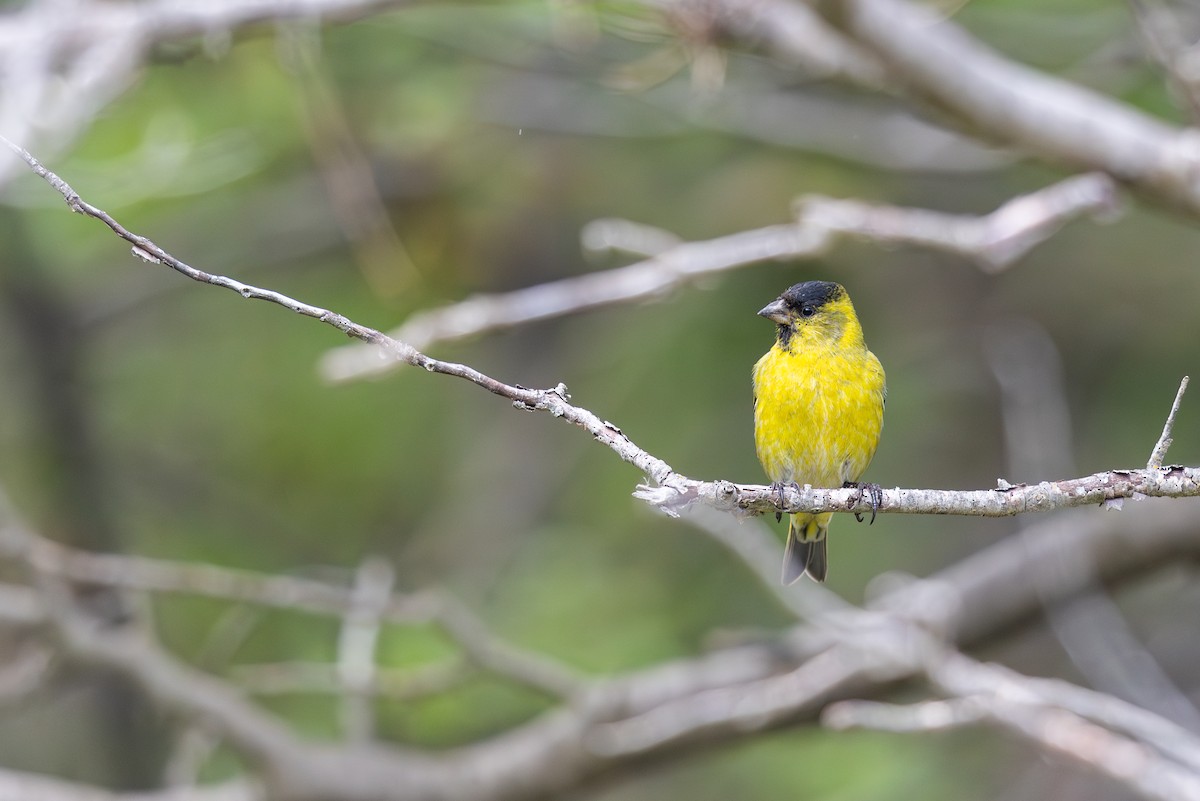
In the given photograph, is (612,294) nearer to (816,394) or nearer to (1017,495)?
(816,394)

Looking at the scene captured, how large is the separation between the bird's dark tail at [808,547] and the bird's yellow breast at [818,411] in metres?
0.37

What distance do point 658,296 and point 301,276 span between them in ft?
13.1

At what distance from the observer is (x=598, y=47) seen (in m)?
7.93

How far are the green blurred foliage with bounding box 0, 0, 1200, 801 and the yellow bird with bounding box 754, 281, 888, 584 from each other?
→ 2219 millimetres

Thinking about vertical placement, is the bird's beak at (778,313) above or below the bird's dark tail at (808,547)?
above

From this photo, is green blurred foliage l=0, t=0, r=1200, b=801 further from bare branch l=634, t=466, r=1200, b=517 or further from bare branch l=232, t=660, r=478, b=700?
bare branch l=634, t=466, r=1200, b=517

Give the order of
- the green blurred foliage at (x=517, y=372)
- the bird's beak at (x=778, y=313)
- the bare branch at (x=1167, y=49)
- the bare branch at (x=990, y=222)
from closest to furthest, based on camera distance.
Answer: the bare branch at (x=1167, y=49) → the bare branch at (x=990, y=222) → the bird's beak at (x=778, y=313) → the green blurred foliage at (x=517, y=372)

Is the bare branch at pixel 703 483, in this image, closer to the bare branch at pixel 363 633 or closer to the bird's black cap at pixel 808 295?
the bird's black cap at pixel 808 295

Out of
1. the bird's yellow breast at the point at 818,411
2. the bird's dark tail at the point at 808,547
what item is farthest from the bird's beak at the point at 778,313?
the bird's dark tail at the point at 808,547

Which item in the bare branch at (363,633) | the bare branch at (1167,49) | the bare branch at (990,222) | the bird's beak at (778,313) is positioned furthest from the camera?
the bare branch at (363,633)

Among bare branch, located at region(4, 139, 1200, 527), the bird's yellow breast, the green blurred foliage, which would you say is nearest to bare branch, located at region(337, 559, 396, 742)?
the green blurred foliage

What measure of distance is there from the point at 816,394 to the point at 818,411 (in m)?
0.06

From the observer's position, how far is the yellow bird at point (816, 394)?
454 centimetres

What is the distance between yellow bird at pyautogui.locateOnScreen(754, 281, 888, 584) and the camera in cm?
454
